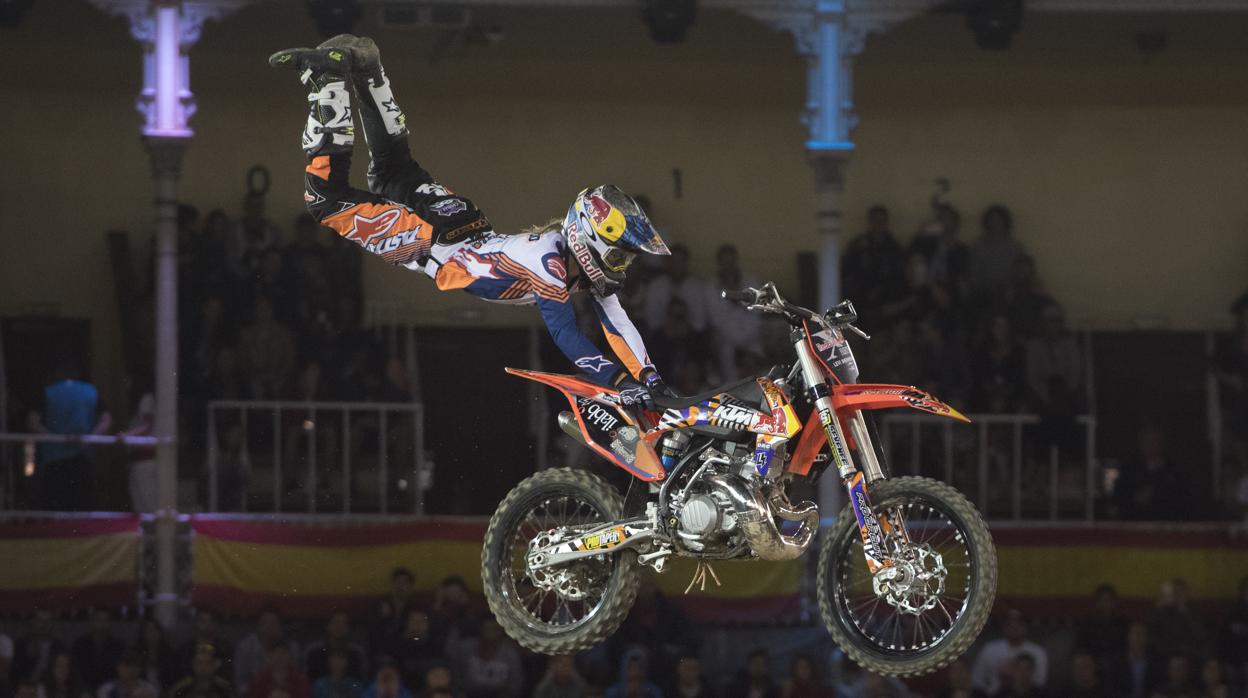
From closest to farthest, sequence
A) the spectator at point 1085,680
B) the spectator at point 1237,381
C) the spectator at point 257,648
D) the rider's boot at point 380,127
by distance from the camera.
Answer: the rider's boot at point 380,127 < the spectator at point 257,648 < the spectator at point 1085,680 < the spectator at point 1237,381

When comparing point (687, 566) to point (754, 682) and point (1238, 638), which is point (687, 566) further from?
point (1238, 638)

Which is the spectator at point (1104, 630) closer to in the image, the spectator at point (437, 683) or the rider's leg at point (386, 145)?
the spectator at point (437, 683)

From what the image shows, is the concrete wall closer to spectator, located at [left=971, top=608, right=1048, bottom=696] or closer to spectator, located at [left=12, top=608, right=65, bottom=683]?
spectator, located at [left=12, top=608, right=65, bottom=683]

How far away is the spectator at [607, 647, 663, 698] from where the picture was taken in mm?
14859

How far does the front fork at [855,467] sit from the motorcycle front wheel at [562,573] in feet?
3.59

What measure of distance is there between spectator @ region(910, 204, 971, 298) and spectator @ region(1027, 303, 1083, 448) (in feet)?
2.23

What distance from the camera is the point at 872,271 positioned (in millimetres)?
18266

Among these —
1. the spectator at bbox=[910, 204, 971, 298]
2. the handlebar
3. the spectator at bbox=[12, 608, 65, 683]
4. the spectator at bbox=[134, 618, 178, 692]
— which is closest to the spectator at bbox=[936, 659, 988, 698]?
the spectator at bbox=[910, 204, 971, 298]

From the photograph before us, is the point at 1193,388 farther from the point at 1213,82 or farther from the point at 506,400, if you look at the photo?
the point at 506,400

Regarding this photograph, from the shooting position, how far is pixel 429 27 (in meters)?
18.9

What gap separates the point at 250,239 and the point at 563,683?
191 inches

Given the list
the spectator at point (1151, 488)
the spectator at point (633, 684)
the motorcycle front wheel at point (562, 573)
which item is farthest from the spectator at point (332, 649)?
the spectator at point (1151, 488)

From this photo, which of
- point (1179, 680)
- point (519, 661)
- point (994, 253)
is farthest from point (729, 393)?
point (994, 253)

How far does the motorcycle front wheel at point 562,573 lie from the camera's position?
10641 mm
